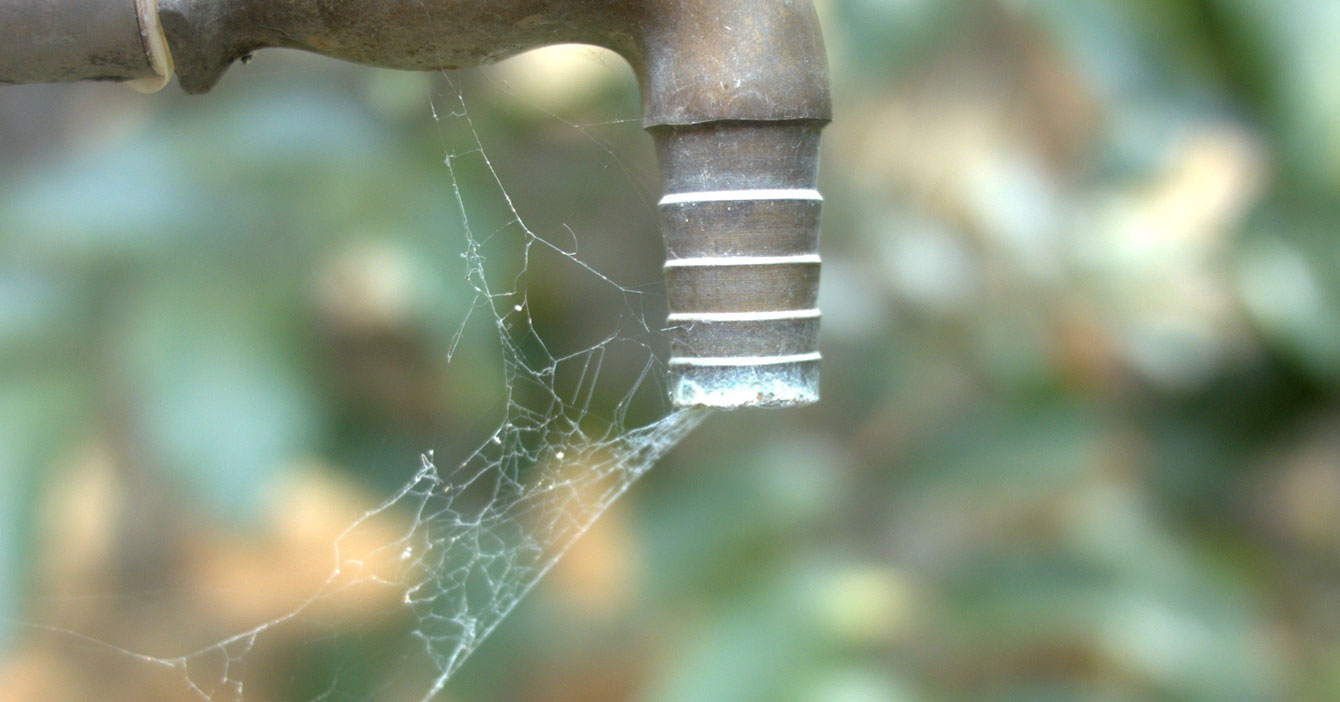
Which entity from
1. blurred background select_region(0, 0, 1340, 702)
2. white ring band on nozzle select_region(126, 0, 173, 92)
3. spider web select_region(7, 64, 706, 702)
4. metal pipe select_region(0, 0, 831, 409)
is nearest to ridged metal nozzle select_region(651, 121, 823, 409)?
metal pipe select_region(0, 0, 831, 409)

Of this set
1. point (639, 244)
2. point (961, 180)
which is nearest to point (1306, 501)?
point (961, 180)

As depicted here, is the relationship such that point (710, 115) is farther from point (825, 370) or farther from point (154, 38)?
point (825, 370)

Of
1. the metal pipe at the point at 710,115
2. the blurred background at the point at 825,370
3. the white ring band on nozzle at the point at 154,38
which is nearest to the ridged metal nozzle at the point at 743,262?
the metal pipe at the point at 710,115

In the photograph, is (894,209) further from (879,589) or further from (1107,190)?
(879,589)

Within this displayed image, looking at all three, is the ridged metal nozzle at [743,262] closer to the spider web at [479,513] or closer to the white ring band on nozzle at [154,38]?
the white ring band on nozzle at [154,38]

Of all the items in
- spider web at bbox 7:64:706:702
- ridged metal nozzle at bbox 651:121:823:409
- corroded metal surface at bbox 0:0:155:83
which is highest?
corroded metal surface at bbox 0:0:155:83

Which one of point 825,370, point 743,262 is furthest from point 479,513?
point 825,370

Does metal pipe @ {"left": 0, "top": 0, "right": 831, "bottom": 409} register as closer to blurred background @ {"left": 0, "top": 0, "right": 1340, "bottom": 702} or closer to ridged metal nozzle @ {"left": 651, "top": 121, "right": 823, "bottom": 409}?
ridged metal nozzle @ {"left": 651, "top": 121, "right": 823, "bottom": 409}
